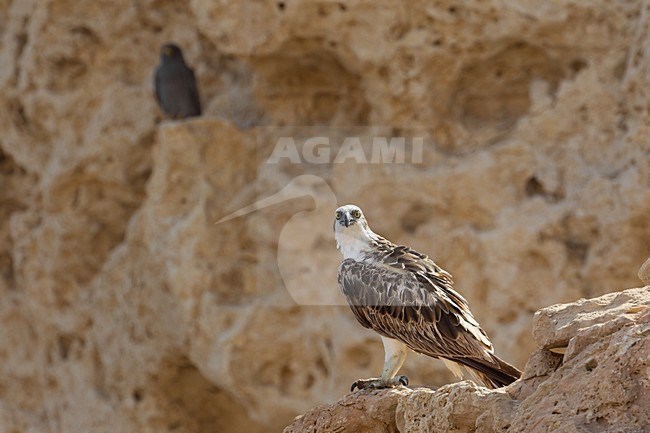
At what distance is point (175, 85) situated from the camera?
9938 millimetres

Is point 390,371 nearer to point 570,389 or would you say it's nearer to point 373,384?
point 373,384

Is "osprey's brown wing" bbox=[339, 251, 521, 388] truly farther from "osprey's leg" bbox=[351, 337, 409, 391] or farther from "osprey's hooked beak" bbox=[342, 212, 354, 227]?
"osprey's hooked beak" bbox=[342, 212, 354, 227]

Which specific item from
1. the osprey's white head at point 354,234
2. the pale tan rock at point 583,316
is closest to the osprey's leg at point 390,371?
the osprey's white head at point 354,234

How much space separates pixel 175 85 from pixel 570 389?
6659 mm

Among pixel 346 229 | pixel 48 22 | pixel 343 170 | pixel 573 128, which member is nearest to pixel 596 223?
pixel 573 128

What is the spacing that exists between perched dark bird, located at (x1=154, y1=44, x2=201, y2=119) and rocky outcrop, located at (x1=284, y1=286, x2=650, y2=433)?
5667 mm

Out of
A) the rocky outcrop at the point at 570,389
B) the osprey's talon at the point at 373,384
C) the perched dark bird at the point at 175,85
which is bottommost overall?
the osprey's talon at the point at 373,384

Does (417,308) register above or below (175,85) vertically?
below

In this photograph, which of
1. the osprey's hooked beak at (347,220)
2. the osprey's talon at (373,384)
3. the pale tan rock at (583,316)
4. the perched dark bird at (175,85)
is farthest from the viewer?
the perched dark bird at (175,85)

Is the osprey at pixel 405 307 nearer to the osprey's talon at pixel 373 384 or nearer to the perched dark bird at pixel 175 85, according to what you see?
the osprey's talon at pixel 373 384

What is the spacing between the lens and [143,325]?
1010 centimetres

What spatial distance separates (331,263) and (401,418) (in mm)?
4726

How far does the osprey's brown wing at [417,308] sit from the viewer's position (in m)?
A: 5.46

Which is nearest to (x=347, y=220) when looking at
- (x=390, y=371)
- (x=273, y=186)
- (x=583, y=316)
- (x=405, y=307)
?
(x=405, y=307)
